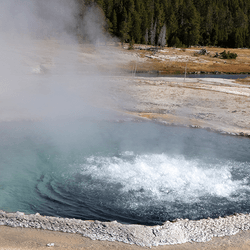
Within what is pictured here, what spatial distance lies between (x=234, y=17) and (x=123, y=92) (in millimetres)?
54695

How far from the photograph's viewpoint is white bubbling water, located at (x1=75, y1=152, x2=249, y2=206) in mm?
4652

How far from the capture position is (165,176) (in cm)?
518

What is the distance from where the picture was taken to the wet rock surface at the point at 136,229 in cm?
342

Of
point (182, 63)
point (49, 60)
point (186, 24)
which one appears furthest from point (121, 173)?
point (186, 24)

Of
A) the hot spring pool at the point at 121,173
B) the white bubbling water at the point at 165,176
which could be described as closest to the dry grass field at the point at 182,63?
the hot spring pool at the point at 121,173

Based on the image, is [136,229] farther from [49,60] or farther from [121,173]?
[49,60]

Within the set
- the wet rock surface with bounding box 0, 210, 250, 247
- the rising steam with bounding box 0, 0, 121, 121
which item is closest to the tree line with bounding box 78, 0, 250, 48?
the rising steam with bounding box 0, 0, 121, 121

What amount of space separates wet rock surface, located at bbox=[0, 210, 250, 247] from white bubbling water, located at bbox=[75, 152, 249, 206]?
0.73 meters

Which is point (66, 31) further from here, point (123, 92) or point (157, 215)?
point (123, 92)

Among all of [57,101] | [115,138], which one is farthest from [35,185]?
[57,101]

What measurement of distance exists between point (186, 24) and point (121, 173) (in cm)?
4557

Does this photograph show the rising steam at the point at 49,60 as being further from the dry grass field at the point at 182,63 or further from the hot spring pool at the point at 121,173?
the dry grass field at the point at 182,63

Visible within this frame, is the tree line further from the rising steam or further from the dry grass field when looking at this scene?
the rising steam

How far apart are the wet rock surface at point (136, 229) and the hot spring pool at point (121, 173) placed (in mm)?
350
